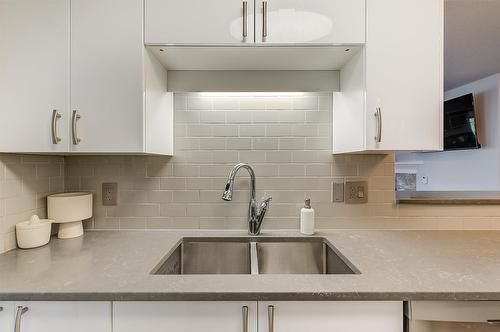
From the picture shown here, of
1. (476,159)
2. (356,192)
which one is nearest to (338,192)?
(356,192)

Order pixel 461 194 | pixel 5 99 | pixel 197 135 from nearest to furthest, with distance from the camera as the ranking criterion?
1. pixel 5 99
2. pixel 197 135
3. pixel 461 194

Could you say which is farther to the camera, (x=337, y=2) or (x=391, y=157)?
(x=391, y=157)

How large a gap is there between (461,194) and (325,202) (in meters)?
0.83

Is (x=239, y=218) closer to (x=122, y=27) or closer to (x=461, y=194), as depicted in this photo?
(x=122, y=27)

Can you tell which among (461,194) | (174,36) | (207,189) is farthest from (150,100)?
(461,194)

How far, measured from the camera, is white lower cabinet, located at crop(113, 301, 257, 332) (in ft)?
2.79

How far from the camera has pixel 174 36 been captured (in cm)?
116

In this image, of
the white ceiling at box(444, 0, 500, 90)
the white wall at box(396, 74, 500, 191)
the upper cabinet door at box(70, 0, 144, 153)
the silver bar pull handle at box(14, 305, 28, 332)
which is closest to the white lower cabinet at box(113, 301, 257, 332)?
the silver bar pull handle at box(14, 305, 28, 332)

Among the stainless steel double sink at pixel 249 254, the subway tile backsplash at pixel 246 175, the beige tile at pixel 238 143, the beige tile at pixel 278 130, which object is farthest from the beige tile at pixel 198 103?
Answer: the stainless steel double sink at pixel 249 254

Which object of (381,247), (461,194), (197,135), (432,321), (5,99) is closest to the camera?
(432,321)

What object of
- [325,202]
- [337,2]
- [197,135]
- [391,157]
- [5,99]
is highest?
[337,2]

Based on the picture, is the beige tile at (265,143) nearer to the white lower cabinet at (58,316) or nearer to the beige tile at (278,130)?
the beige tile at (278,130)

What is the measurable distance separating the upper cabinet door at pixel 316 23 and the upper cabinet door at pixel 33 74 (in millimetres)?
833

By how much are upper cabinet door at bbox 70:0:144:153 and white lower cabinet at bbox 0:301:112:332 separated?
1.89 ft
